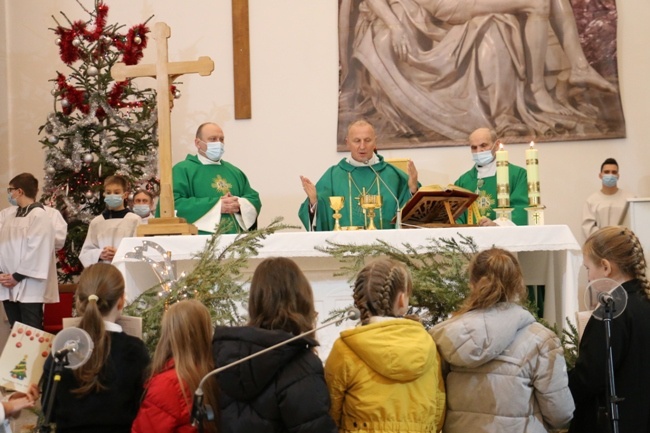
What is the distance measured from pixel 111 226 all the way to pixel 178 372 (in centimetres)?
511

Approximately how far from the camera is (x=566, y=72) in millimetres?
9625

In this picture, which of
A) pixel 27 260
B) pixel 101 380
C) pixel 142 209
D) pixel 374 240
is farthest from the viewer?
pixel 142 209

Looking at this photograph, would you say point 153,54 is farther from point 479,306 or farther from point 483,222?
point 479,306

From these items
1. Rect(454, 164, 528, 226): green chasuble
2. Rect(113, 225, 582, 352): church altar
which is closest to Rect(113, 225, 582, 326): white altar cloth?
Rect(113, 225, 582, 352): church altar

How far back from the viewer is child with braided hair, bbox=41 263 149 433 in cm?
345

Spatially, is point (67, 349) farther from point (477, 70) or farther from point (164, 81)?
point (477, 70)

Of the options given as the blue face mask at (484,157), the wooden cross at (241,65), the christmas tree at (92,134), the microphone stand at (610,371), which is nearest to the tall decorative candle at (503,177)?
the blue face mask at (484,157)

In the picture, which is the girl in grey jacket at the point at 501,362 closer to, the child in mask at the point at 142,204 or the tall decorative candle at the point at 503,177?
the tall decorative candle at the point at 503,177

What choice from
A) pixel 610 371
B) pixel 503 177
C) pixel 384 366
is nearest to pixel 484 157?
pixel 503 177

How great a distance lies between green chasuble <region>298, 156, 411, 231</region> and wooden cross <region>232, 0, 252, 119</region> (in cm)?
286

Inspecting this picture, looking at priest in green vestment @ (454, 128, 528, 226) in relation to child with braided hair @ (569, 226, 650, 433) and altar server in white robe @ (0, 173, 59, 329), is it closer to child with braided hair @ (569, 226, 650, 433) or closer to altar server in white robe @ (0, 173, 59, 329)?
child with braided hair @ (569, 226, 650, 433)

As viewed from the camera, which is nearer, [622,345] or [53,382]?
[53,382]

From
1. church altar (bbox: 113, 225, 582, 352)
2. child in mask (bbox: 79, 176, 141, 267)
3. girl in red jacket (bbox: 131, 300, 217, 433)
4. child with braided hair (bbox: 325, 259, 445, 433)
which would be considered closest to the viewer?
child with braided hair (bbox: 325, 259, 445, 433)

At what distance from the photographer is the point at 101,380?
347 cm
